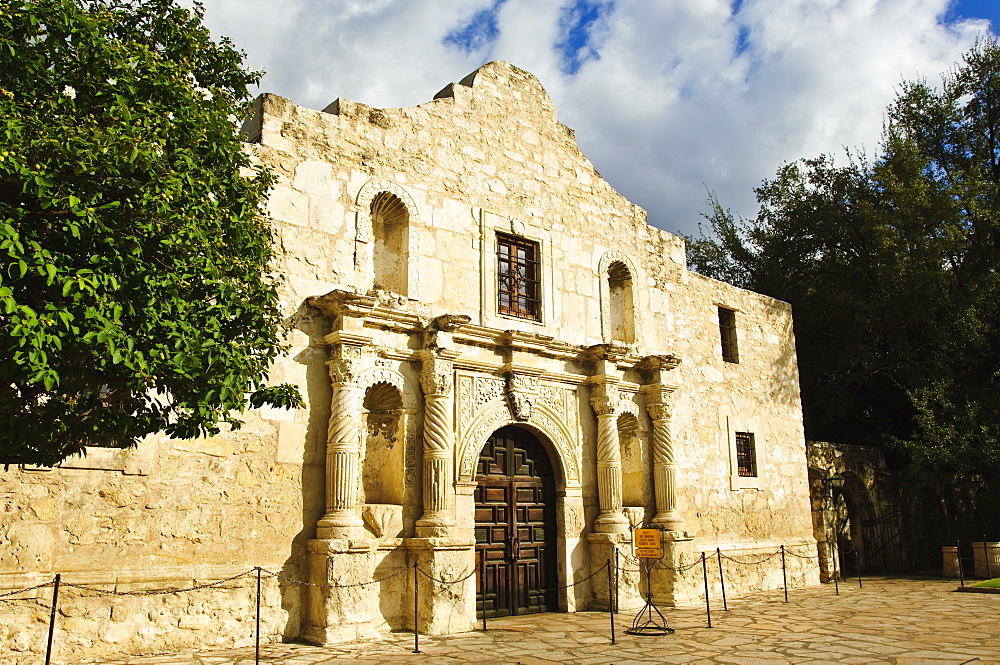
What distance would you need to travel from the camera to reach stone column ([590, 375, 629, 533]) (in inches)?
446

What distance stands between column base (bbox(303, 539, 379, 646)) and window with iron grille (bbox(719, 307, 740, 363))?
8.39 m

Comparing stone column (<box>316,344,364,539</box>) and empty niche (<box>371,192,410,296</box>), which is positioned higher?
empty niche (<box>371,192,410,296</box>)

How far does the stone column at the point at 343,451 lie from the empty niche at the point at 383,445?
2.05 ft

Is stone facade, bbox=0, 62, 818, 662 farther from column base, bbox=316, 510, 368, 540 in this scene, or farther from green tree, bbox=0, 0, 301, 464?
green tree, bbox=0, 0, 301, 464

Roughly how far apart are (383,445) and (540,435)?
234 cm

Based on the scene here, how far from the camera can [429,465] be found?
381 inches

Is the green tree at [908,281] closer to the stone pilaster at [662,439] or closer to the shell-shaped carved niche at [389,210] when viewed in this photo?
the stone pilaster at [662,439]

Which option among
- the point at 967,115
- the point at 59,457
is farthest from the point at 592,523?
the point at 967,115

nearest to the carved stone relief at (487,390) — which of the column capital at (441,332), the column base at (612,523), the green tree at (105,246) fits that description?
the column capital at (441,332)

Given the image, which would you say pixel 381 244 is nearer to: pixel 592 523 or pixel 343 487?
pixel 343 487

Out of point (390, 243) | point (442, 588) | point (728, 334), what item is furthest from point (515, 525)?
point (728, 334)

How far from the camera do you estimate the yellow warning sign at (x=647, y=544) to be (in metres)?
9.45

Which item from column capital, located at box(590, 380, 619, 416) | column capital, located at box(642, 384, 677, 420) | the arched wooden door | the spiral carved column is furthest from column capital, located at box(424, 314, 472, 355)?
column capital, located at box(642, 384, 677, 420)

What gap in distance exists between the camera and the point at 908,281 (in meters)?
17.5
